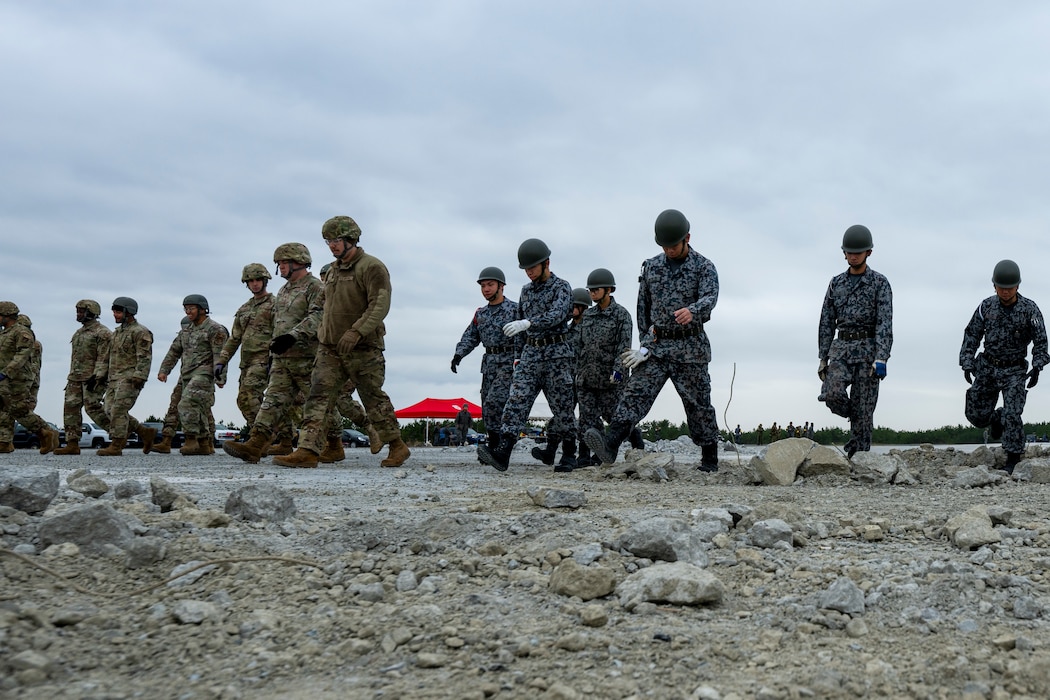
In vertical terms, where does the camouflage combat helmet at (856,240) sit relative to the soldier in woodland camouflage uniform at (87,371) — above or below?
above

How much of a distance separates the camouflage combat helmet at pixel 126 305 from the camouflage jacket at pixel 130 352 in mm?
219

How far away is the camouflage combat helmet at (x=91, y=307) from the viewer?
12.6 metres

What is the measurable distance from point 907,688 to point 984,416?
7.25 meters

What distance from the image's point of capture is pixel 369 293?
25.2ft

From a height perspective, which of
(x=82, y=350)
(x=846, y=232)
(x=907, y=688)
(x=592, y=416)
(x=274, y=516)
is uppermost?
(x=846, y=232)

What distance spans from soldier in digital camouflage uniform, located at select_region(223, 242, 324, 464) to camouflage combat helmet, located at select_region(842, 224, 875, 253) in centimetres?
485

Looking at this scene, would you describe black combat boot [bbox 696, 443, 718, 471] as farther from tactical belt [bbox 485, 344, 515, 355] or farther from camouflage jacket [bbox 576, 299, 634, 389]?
tactical belt [bbox 485, 344, 515, 355]

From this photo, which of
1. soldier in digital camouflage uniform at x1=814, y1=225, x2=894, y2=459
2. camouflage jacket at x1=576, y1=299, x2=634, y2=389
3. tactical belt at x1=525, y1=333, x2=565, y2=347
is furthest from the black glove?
soldier in digital camouflage uniform at x1=814, y1=225, x2=894, y2=459

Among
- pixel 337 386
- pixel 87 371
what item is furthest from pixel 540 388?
pixel 87 371

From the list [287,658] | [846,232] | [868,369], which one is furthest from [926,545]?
[846,232]

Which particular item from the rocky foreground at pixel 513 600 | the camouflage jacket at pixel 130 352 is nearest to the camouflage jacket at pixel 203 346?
the camouflage jacket at pixel 130 352

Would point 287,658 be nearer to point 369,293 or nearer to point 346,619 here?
point 346,619

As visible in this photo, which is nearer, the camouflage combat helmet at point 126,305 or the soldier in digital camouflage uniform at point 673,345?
the soldier in digital camouflage uniform at point 673,345

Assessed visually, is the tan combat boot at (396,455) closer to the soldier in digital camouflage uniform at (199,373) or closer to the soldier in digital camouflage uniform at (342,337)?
the soldier in digital camouflage uniform at (342,337)
